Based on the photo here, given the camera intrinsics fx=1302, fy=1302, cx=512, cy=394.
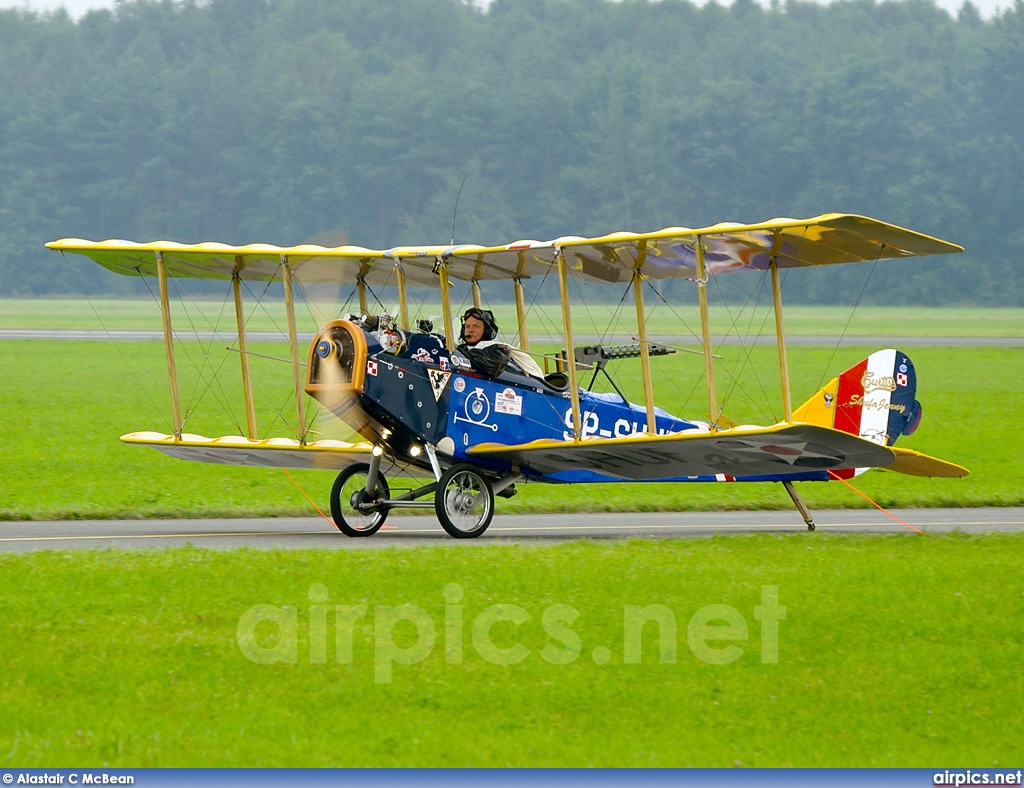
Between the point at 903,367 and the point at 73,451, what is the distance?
13.6 meters

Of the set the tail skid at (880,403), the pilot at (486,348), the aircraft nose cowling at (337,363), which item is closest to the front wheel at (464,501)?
the pilot at (486,348)

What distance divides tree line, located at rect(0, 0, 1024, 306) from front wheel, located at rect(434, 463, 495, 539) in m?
60.4

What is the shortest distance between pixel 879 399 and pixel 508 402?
4.58 meters

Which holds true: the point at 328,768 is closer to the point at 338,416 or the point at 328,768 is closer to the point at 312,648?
the point at 312,648

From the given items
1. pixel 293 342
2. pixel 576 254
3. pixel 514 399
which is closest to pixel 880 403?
pixel 576 254

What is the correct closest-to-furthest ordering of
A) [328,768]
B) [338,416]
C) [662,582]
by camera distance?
[328,768]
[662,582]
[338,416]

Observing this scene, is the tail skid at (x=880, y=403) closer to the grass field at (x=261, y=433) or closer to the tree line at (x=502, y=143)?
the grass field at (x=261, y=433)

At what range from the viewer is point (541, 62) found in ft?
347

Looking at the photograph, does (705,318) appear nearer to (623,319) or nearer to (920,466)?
(920,466)

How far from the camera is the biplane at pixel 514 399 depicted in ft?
45.8

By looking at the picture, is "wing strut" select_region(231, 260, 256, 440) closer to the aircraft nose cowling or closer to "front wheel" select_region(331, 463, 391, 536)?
"front wheel" select_region(331, 463, 391, 536)

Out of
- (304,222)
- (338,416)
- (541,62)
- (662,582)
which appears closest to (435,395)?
(338,416)

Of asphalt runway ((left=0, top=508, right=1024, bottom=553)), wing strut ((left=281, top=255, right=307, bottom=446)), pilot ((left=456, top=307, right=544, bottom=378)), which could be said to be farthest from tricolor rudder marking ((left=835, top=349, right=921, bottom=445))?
wing strut ((left=281, top=255, right=307, bottom=446))

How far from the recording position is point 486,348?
15.1 metres
